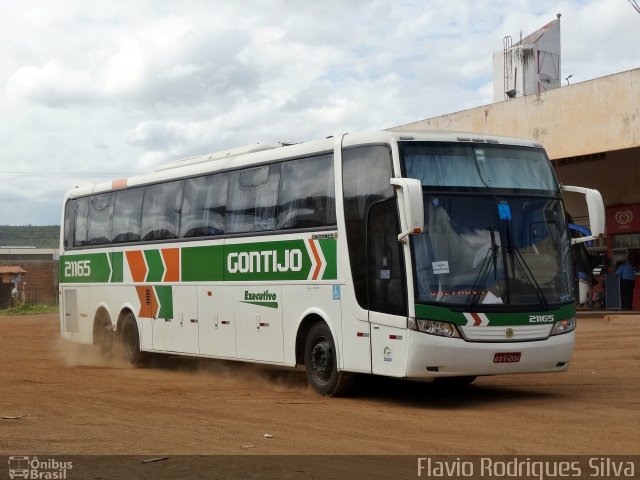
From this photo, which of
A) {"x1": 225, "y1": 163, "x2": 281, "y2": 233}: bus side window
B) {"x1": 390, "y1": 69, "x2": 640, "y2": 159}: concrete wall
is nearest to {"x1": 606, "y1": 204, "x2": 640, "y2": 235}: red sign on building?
{"x1": 390, "y1": 69, "x2": 640, "y2": 159}: concrete wall

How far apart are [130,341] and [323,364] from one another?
719cm

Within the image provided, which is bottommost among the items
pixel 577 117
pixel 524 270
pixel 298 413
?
pixel 298 413

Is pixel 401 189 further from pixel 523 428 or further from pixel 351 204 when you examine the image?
pixel 523 428

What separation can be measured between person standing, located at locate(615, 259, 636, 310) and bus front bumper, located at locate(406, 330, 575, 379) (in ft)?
55.1

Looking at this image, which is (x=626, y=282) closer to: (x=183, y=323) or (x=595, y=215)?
(x=183, y=323)

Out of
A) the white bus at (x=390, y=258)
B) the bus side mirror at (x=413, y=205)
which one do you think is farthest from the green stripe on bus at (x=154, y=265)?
the bus side mirror at (x=413, y=205)

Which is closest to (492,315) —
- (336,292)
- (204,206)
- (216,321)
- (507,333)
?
(507,333)

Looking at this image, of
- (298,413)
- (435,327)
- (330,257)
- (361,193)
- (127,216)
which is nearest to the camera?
(298,413)

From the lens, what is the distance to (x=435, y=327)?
12781 millimetres

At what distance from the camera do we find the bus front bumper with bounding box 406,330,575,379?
41.7 feet

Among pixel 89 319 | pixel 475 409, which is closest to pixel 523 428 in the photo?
pixel 475 409

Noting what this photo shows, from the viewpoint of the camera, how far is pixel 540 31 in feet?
120

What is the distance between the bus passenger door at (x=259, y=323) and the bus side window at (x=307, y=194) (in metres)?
1.15

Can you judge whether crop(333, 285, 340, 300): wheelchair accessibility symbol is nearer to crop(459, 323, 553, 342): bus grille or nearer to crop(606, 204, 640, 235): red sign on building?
crop(459, 323, 553, 342): bus grille
